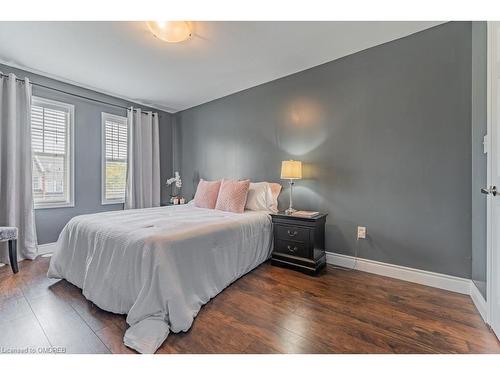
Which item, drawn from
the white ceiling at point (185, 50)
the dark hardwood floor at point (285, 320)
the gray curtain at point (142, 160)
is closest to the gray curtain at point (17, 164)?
the white ceiling at point (185, 50)

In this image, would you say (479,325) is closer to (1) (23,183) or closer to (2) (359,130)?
(2) (359,130)

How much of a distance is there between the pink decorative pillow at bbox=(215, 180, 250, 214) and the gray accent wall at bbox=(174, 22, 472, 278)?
574 mm

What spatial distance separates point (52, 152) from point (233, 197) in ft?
8.55

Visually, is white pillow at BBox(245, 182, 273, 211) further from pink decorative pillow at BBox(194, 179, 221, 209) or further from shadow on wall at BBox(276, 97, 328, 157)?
shadow on wall at BBox(276, 97, 328, 157)

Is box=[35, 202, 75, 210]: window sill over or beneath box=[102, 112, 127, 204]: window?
beneath

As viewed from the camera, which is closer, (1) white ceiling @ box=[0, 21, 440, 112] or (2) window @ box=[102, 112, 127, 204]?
(1) white ceiling @ box=[0, 21, 440, 112]

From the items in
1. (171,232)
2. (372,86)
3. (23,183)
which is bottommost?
(171,232)

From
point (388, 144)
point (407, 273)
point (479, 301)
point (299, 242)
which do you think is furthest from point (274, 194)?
point (479, 301)

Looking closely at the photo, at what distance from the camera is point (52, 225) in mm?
3129

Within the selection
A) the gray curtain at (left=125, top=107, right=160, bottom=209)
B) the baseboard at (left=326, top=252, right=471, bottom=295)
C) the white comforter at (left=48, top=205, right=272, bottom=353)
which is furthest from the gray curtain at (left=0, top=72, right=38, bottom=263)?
the baseboard at (left=326, top=252, right=471, bottom=295)

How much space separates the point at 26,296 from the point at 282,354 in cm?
215

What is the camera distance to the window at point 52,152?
118 inches

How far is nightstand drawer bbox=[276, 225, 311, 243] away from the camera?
2.40m
